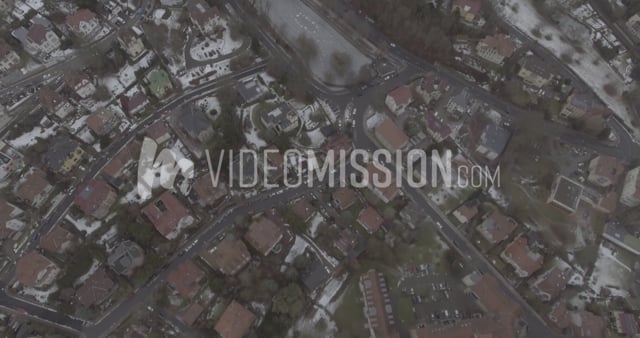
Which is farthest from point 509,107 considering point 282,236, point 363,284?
point 282,236

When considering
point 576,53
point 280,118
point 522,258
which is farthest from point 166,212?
point 576,53

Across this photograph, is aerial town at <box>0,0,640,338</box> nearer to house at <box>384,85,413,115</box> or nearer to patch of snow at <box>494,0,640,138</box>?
patch of snow at <box>494,0,640,138</box>

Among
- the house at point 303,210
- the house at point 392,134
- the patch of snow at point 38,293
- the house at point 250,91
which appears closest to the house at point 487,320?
the house at point 303,210

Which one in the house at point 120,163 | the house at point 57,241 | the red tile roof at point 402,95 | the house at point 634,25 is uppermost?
the house at point 634,25

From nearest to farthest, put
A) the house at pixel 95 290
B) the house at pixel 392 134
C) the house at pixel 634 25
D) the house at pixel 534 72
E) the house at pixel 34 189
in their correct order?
the house at pixel 95 290
the house at pixel 34 189
the house at pixel 392 134
the house at pixel 534 72
the house at pixel 634 25

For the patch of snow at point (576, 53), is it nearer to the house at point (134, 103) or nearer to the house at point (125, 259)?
the house at point (134, 103)

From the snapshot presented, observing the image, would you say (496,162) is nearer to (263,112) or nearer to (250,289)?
(263,112)

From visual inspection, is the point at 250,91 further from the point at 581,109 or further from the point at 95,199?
the point at 581,109
